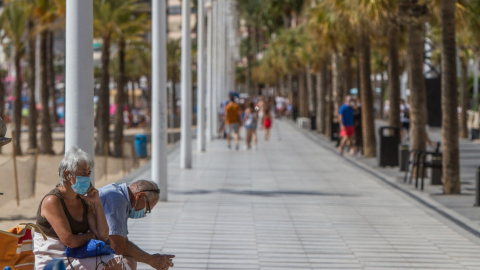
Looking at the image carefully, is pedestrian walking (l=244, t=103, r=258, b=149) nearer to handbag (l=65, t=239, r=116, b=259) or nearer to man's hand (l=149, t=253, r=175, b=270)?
man's hand (l=149, t=253, r=175, b=270)

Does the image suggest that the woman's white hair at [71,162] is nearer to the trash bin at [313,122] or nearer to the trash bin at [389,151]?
the trash bin at [389,151]

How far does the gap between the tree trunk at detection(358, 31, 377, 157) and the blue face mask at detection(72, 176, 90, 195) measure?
77.9 feet

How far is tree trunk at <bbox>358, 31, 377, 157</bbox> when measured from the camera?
2975 cm

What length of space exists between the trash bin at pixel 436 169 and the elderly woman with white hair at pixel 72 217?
13885 mm

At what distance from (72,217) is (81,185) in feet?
0.90

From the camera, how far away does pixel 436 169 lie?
20.3m

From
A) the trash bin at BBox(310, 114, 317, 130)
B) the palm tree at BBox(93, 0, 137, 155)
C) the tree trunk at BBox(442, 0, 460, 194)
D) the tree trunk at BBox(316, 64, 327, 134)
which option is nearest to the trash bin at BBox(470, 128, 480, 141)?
the tree trunk at BBox(316, 64, 327, 134)

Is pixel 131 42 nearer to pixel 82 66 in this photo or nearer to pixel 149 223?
pixel 149 223

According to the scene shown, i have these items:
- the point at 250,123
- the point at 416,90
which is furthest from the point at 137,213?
the point at 250,123

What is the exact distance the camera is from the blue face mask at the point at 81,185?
631 cm

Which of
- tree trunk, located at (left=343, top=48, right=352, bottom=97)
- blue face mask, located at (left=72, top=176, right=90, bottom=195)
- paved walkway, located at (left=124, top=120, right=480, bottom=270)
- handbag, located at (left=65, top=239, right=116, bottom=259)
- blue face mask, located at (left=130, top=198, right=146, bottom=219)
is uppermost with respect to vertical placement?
tree trunk, located at (left=343, top=48, right=352, bottom=97)

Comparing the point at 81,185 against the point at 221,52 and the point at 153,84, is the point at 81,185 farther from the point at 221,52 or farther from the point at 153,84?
the point at 221,52

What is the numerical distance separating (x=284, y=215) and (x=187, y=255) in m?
4.22

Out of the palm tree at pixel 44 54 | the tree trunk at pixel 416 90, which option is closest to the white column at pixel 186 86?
the tree trunk at pixel 416 90
